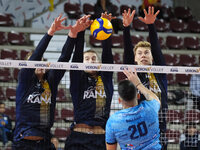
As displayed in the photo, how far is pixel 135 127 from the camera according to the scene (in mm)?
3617

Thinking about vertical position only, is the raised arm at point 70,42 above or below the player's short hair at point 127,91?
above

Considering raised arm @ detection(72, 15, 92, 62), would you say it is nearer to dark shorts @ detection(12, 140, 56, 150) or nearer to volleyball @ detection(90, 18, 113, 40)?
volleyball @ detection(90, 18, 113, 40)

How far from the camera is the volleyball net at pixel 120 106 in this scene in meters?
4.80

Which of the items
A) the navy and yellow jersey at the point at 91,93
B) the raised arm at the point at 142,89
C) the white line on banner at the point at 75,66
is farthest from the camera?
the navy and yellow jersey at the point at 91,93

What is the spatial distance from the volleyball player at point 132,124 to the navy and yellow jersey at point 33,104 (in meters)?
1.38

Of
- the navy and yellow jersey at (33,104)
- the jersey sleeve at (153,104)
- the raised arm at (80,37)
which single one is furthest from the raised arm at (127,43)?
the jersey sleeve at (153,104)

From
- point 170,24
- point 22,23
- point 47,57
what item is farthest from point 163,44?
point 22,23

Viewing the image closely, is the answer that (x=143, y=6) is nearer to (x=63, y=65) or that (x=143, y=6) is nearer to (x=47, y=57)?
(x=47, y=57)

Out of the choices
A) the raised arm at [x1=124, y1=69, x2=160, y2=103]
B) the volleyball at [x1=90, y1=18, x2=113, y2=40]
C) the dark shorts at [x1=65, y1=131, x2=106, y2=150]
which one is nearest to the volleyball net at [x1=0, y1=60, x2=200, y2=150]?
the volleyball at [x1=90, y1=18, x2=113, y2=40]

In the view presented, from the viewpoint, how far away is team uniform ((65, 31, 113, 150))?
15.7ft

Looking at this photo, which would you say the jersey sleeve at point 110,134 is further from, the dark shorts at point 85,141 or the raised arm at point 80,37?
the raised arm at point 80,37

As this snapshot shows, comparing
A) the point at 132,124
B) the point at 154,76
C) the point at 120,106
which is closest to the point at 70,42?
the point at 154,76

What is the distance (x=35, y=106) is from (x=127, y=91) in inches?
68.9

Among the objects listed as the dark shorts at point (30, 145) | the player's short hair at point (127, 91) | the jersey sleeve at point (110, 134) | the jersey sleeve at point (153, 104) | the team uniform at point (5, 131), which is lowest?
the team uniform at point (5, 131)
